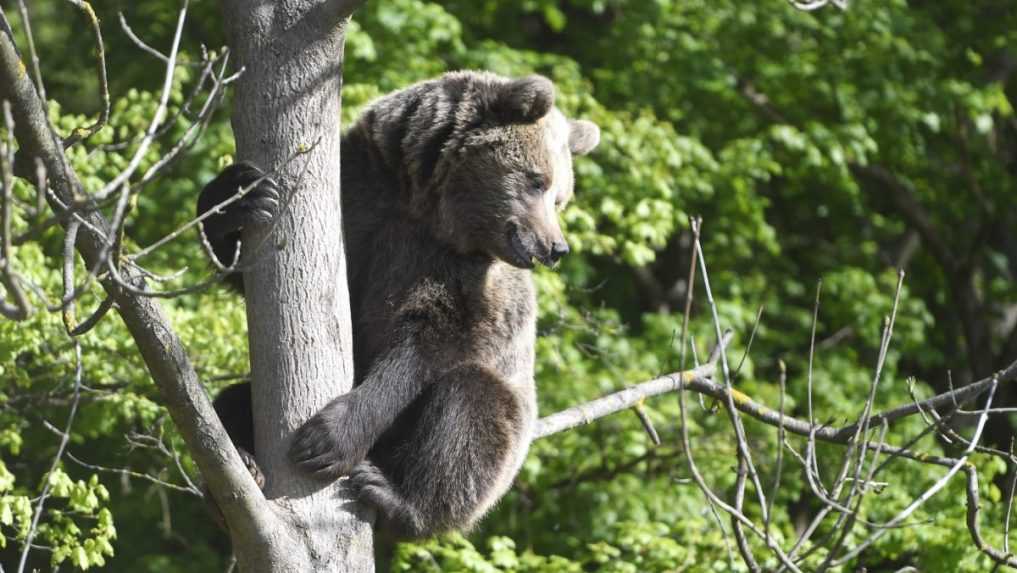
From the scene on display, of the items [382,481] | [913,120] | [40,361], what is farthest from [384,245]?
[913,120]

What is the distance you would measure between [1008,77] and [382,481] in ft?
28.6

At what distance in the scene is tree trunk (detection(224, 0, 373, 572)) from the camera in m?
3.65

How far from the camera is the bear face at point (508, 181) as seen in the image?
202 inches

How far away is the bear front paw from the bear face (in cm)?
124

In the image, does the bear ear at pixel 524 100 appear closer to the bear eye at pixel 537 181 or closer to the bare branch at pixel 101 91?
the bear eye at pixel 537 181

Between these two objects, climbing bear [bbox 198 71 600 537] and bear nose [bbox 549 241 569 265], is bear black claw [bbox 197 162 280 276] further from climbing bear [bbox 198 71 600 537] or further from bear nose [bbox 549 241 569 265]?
bear nose [bbox 549 241 569 265]

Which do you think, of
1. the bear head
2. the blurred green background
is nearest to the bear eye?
the bear head

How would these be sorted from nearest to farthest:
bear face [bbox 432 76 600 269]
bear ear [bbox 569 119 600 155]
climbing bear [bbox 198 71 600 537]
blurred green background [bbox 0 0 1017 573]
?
climbing bear [bbox 198 71 600 537]
bear face [bbox 432 76 600 269]
bear ear [bbox 569 119 600 155]
blurred green background [bbox 0 0 1017 573]

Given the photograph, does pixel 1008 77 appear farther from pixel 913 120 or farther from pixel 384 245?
pixel 384 245

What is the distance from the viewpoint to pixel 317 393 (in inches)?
149

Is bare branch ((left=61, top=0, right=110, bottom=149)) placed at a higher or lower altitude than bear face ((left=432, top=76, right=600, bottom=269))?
higher

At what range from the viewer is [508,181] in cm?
534

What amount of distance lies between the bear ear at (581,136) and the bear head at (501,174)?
0.83ft

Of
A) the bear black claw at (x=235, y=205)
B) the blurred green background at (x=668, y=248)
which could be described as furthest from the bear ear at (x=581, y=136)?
the bear black claw at (x=235, y=205)
